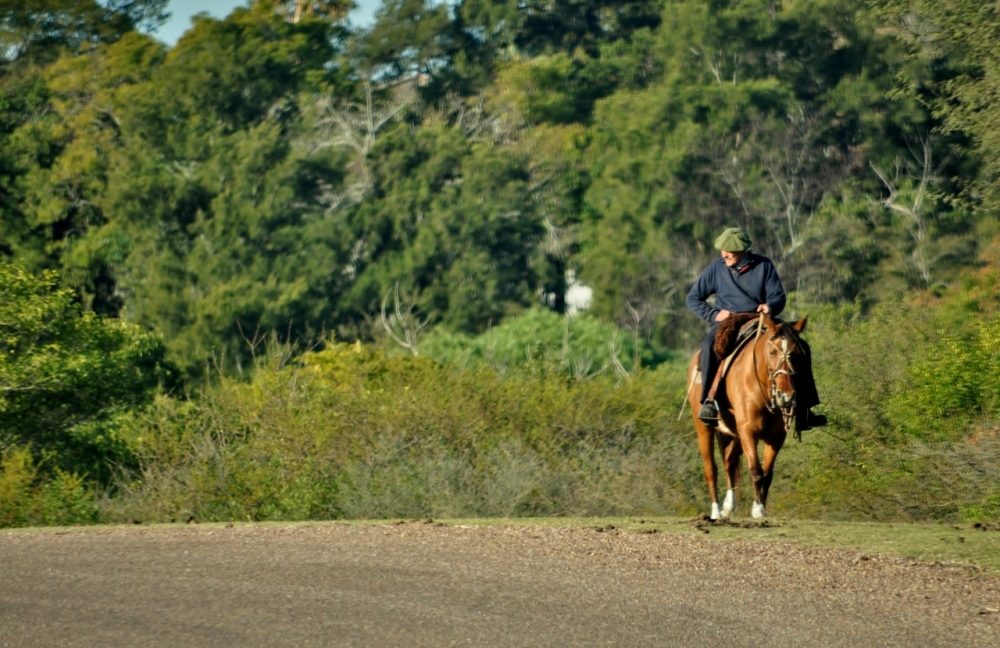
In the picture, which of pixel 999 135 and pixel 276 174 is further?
pixel 276 174

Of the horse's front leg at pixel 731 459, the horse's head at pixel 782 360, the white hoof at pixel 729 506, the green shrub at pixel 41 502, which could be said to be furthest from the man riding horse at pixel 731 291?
the green shrub at pixel 41 502

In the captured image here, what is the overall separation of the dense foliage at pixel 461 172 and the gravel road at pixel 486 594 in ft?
105

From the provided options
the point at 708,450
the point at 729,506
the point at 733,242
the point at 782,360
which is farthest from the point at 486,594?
the point at 708,450

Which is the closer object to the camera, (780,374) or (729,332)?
(780,374)

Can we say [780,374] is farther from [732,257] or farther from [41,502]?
[41,502]

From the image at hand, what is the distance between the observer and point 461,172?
67.9 meters

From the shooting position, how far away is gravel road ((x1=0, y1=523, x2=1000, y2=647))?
9.35 metres

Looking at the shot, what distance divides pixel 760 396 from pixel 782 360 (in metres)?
0.59

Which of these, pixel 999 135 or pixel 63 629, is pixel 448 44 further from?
pixel 63 629

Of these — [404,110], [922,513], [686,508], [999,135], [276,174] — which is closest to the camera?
[922,513]

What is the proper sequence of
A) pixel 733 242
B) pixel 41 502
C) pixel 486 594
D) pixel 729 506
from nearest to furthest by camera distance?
pixel 486 594 → pixel 733 242 → pixel 729 506 → pixel 41 502

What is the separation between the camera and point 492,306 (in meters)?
63.0

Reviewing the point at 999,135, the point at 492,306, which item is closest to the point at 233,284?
the point at 492,306

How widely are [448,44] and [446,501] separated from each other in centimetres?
6011
